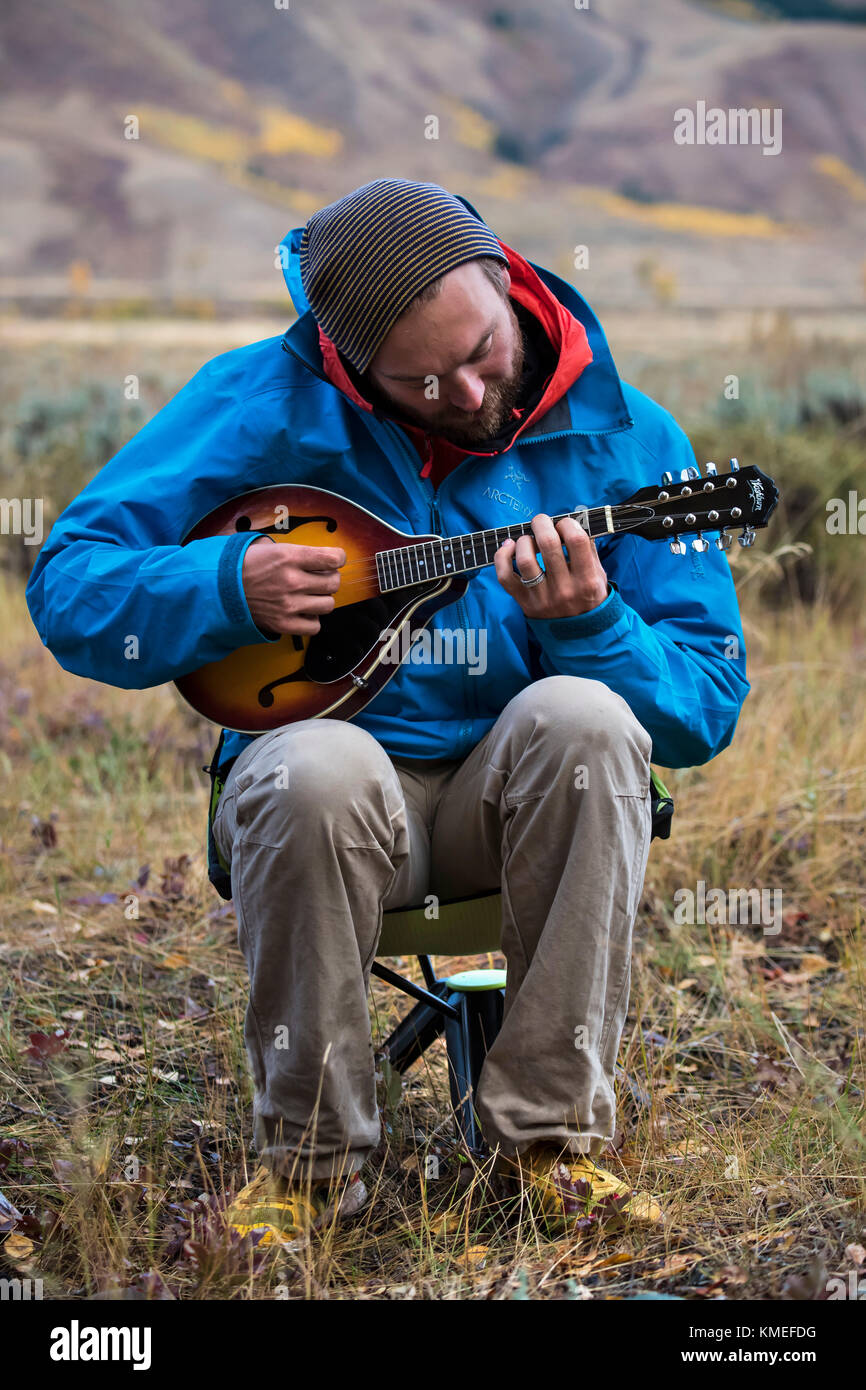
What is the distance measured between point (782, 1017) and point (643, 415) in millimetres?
1378

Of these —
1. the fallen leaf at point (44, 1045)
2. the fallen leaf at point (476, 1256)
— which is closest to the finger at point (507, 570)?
the fallen leaf at point (476, 1256)

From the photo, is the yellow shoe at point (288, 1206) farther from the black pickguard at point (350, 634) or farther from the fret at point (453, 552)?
the fret at point (453, 552)

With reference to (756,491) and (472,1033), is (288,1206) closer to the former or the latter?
(472,1033)

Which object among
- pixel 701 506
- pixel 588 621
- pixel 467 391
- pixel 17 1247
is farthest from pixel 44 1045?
pixel 701 506

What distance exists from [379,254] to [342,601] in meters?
0.56

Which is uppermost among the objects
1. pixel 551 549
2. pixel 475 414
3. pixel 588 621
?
pixel 475 414

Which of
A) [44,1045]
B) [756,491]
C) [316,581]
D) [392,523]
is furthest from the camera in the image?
[44,1045]

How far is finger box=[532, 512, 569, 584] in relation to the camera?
1.93 m

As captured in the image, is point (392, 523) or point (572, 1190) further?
point (392, 523)

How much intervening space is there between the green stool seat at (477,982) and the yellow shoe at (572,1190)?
1.09 ft

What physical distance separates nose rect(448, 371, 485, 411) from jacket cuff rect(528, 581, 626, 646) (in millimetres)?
389

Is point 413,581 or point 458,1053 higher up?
Result: point 413,581

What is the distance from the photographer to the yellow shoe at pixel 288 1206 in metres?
1.86

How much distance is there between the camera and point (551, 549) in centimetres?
193
